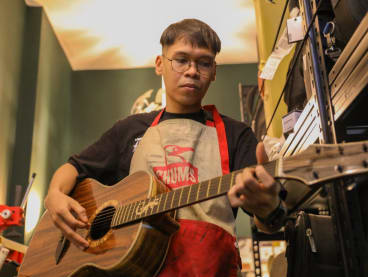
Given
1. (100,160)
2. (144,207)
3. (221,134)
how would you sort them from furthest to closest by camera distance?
(100,160)
(221,134)
(144,207)

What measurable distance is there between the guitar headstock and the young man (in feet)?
0.24

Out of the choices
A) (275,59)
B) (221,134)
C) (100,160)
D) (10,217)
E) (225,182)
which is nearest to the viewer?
(225,182)

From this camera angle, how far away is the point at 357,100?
1084 millimetres

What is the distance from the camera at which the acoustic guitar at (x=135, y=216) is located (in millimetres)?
812

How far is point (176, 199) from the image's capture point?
104cm

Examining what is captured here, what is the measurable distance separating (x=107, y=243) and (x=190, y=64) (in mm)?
587

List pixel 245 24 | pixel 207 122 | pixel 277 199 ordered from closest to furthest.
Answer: pixel 277 199 → pixel 207 122 → pixel 245 24

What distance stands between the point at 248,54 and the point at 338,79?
14.6ft

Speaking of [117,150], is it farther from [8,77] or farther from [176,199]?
[8,77]

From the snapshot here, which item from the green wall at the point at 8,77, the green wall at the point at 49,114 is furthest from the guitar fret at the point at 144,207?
the green wall at the point at 49,114

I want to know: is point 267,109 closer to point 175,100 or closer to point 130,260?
point 175,100

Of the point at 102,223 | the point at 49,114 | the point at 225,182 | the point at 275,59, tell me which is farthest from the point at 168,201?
the point at 49,114

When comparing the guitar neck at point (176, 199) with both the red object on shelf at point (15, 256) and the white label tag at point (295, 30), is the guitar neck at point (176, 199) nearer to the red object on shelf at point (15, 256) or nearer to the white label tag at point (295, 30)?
the white label tag at point (295, 30)

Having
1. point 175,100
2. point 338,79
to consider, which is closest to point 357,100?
point 338,79
